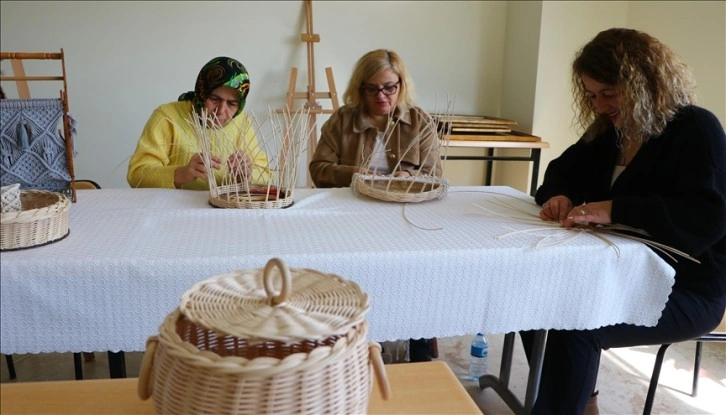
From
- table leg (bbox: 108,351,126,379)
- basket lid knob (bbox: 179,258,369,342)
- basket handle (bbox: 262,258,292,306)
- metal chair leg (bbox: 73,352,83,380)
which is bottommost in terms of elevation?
metal chair leg (bbox: 73,352,83,380)

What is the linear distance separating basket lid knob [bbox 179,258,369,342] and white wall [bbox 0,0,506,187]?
119 inches

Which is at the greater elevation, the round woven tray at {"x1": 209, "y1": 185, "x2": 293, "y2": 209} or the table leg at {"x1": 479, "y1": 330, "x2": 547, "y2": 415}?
the round woven tray at {"x1": 209, "y1": 185, "x2": 293, "y2": 209}

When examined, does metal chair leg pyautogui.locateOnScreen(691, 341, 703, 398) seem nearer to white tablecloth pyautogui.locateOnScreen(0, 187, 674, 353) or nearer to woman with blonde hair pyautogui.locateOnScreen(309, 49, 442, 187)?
white tablecloth pyautogui.locateOnScreen(0, 187, 674, 353)

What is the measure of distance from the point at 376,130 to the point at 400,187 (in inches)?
18.3

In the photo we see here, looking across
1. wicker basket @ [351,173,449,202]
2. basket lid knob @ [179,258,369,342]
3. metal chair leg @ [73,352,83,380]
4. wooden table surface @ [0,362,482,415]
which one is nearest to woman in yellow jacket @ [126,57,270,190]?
wicker basket @ [351,173,449,202]

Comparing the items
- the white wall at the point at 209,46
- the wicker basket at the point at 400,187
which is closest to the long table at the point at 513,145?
the white wall at the point at 209,46

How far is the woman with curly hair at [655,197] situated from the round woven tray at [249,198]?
78 cm

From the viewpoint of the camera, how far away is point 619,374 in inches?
92.0

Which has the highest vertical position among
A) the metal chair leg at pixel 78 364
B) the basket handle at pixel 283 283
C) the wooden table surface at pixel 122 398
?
the basket handle at pixel 283 283

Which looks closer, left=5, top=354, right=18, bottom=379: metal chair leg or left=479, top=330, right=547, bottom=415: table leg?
left=479, top=330, right=547, bottom=415: table leg

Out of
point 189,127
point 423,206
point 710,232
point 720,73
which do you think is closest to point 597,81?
point 710,232

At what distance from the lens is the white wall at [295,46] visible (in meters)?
3.38

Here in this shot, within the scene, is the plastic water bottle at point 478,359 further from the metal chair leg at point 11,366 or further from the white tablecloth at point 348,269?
the metal chair leg at point 11,366

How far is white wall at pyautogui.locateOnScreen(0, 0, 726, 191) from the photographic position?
11.1 feet
